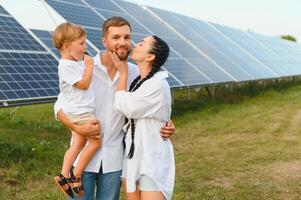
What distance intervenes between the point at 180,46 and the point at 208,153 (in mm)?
6799

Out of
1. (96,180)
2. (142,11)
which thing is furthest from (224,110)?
(96,180)

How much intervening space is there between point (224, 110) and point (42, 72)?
6389mm

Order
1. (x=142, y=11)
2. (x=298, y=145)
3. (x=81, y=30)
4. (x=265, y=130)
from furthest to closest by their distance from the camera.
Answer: (x=142, y=11) → (x=265, y=130) → (x=298, y=145) → (x=81, y=30)

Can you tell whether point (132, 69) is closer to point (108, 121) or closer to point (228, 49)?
point (108, 121)

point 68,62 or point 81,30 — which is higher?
point 81,30

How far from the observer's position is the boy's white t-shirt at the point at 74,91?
3.01 metres

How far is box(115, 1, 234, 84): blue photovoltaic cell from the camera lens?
13352mm

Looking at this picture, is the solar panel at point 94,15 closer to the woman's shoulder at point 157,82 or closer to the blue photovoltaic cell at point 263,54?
the woman's shoulder at point 157,82

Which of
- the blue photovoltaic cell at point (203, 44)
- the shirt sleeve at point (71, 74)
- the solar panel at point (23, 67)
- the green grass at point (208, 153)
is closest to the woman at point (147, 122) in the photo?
the shirt sleeve at point (71, 74)

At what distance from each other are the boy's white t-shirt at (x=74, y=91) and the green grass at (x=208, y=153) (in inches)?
111

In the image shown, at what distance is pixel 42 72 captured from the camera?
8.04 meters

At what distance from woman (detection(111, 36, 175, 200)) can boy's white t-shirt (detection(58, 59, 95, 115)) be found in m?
0.18

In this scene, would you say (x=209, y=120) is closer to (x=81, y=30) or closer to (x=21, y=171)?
(x=21, y=171)

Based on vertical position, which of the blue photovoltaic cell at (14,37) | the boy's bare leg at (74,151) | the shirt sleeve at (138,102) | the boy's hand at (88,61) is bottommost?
the blue photovoltaic cell at (14,37)
